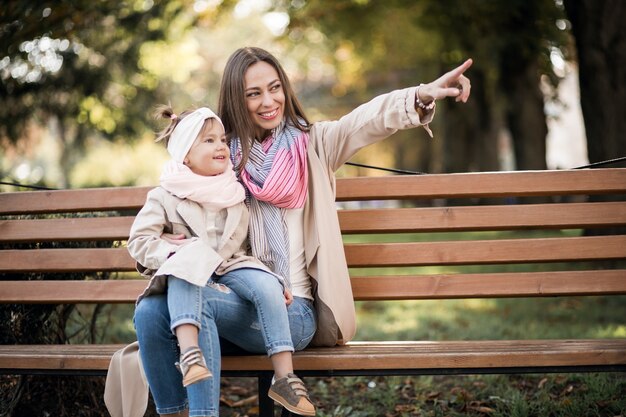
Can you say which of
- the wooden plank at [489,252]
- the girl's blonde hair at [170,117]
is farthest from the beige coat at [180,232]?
the wooden plank at [489,252]

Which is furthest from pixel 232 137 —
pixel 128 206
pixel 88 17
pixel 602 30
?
pixel 88 17

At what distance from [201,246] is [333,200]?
721 mm

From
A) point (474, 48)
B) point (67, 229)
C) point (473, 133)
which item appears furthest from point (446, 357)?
point (473, 133)

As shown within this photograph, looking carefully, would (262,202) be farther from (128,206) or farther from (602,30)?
(602,30)

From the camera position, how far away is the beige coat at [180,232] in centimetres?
311

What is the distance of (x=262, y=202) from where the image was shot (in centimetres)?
350

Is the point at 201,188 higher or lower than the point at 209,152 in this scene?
lower

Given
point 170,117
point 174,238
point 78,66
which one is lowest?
point 174,238

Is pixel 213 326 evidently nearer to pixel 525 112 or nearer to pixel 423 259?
pixel 423 259

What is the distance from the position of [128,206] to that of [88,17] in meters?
8.17

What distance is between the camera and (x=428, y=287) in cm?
378

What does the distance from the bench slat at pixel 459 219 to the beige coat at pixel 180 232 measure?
69 cm

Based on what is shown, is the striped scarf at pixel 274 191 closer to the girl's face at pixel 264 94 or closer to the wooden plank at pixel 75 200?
the girl's face at pixel 264 94

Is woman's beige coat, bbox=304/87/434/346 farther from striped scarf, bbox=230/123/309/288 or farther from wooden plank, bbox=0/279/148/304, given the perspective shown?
wooden plank, bbox=0/279/148/304
